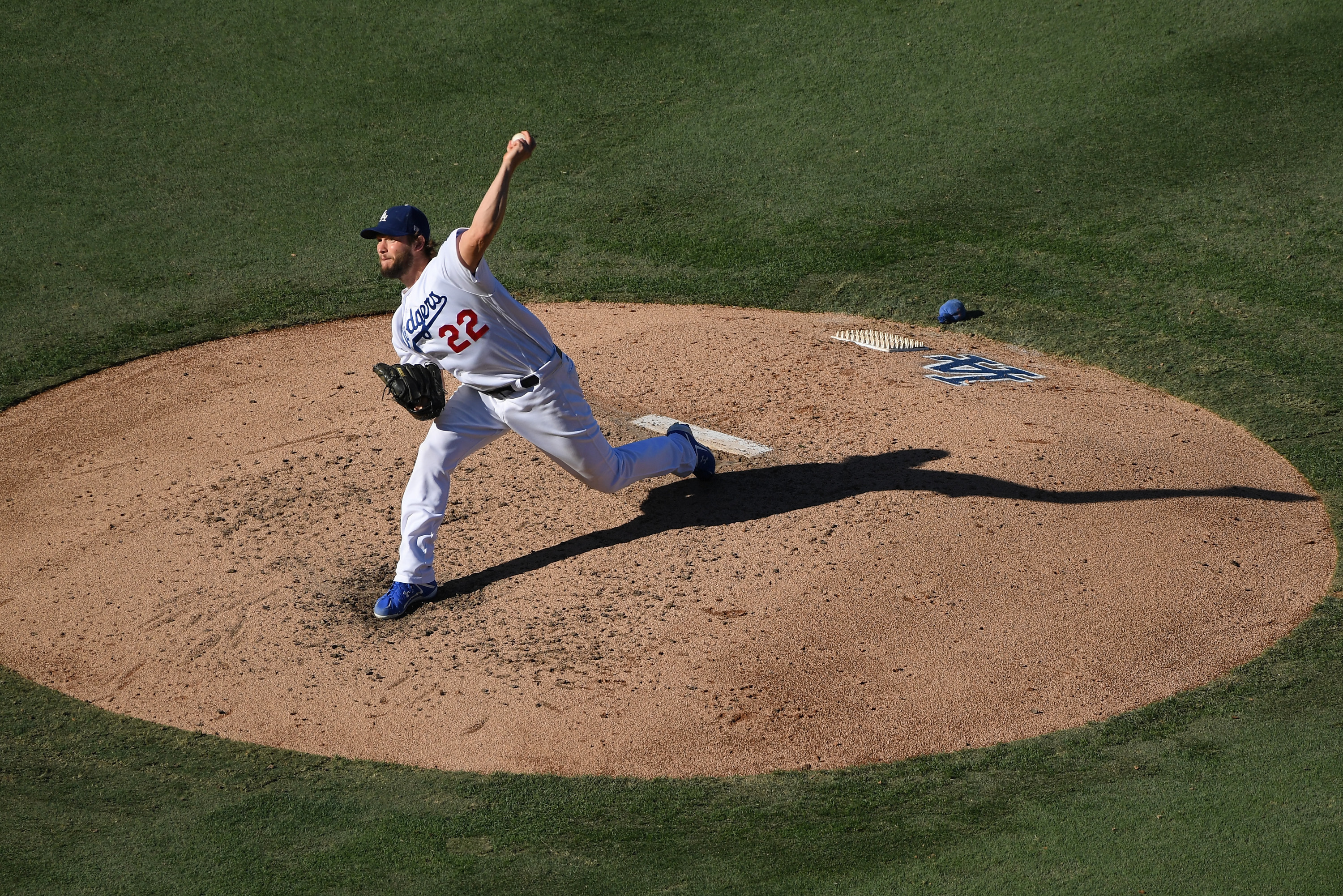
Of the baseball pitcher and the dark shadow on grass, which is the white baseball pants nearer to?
the baseball pitcher

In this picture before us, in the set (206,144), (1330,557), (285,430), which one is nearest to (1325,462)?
(1330,557)

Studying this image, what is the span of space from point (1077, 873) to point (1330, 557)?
8.83ft

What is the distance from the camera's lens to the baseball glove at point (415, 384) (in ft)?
16.9

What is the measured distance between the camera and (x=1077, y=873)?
148 inches

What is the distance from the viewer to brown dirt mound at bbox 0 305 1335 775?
15.6ft

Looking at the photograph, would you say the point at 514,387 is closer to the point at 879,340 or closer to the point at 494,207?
the point at 494,207

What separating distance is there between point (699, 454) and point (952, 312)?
111 inches

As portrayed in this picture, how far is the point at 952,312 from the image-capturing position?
8.12 m

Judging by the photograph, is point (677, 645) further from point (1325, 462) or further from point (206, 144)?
point (206, 144)

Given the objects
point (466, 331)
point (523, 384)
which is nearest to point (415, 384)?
point (466, 331)

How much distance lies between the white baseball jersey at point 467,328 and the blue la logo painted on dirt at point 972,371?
2.89 m

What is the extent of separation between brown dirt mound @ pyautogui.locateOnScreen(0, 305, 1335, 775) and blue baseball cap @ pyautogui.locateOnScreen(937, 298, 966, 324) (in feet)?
2.47

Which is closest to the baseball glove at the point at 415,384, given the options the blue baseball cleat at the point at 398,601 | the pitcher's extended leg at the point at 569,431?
the pitcher's extended leg at the point at 569,431

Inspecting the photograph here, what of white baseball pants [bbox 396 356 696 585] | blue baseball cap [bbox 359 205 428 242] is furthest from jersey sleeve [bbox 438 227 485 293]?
white baseball pants [bbox 396 356 696 585]
